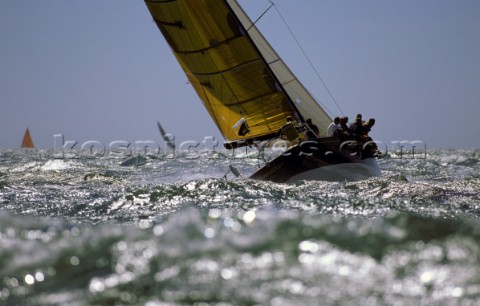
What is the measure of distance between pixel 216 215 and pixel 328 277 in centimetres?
212

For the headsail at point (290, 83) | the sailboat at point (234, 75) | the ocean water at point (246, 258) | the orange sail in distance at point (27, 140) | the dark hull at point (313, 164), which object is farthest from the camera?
the orange sail in distance at point (27, 140)

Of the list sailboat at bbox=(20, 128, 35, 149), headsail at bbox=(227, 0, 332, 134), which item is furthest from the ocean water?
sailboat at bbox=(20, 128, 35, 149)

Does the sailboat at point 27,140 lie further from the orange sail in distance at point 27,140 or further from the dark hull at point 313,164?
the dark hull at point 313,164

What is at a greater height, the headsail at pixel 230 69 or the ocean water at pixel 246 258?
the headsail at pixel 230 69

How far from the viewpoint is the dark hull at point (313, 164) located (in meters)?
11.8

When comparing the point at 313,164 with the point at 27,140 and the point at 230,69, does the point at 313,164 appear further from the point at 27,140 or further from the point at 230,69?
the point at 27,140

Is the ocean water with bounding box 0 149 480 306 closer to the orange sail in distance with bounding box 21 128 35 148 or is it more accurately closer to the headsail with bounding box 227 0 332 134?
the headsail with bounding box 227 0 332 134

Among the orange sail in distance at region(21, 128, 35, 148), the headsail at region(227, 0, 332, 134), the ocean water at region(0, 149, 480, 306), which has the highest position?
the orange sail in distance at region(21, 128, 35, 148)

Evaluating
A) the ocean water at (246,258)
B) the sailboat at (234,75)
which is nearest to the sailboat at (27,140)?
the sailboat at (234,75)

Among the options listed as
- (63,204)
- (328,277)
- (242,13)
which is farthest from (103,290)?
(242,13)

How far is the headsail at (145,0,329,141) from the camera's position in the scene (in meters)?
14.4

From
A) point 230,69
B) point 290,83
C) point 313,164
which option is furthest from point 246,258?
point 290,83

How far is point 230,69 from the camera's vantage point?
1482cm

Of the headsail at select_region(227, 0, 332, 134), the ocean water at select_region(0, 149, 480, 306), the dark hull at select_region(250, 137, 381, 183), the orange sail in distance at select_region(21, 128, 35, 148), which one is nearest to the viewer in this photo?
the ocean water at select_region(0, 149, 480, 306)
